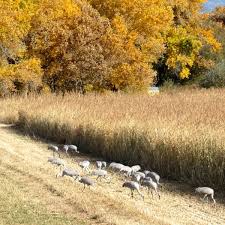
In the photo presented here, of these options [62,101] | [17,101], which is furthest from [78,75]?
[62,101]

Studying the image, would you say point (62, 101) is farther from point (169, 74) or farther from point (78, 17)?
point (169, 74)

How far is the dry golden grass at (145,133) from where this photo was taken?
11.4 meters

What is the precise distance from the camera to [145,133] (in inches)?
526

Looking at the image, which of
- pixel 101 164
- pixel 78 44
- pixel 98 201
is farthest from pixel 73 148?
pixel 78 44

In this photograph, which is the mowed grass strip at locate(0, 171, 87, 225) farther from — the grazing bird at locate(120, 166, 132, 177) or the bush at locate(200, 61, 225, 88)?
the bush at locate(200, 61, 225, 88)

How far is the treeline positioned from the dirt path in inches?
733

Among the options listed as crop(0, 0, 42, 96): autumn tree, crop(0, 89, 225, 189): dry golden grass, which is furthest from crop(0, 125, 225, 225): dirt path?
crop(0, 0, 42, 96): autumn tree

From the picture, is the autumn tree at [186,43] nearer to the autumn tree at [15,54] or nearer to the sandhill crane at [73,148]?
the autumn tree at [15,54]

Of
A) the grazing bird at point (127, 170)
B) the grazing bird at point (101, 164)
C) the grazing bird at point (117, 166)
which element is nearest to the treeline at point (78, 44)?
the grazing bird at point (101, 164)

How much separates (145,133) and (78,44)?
18.7 m

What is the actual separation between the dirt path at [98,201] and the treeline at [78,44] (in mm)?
18618

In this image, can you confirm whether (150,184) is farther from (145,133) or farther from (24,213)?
(145,133)

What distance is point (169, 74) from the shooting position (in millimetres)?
48188

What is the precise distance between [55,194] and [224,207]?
10.0ft
